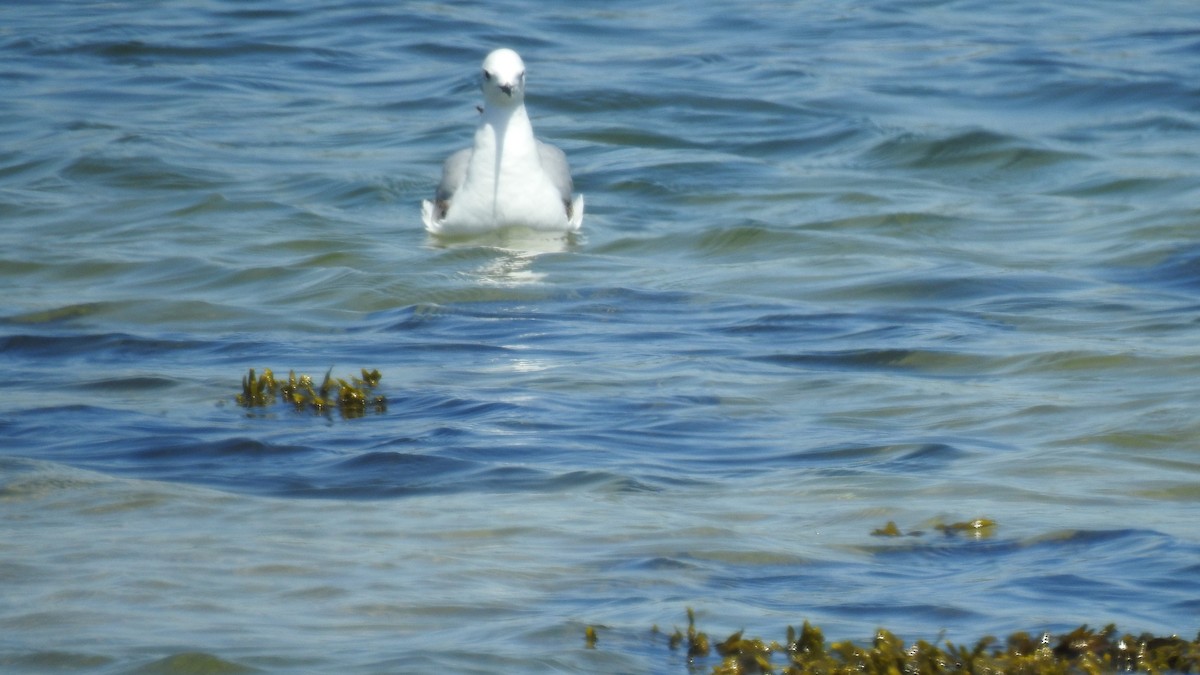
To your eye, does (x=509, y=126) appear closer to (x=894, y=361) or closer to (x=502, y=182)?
(x=502, y=182)

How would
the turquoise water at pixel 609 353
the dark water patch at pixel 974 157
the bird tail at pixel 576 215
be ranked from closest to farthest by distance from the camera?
the turquoise water at pixel 609 353, the bird tail at pixel 576 215, the dark water patch at pixel 974 157

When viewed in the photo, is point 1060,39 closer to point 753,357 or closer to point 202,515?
point 753,357

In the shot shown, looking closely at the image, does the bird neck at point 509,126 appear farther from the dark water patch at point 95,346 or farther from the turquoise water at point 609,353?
the dark water patch at point 95,346

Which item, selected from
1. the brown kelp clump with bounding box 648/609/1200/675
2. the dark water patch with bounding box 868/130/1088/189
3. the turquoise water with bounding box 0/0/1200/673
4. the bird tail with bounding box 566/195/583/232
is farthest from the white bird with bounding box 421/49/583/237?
the brown kelp clump with bounding box 648/609/1200/675

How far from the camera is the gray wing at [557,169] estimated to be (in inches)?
409

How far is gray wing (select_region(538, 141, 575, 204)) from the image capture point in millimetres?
10398

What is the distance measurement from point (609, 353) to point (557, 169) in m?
3.76

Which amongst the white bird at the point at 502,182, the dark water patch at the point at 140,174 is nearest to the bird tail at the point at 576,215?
the white bird at the point at 502,182

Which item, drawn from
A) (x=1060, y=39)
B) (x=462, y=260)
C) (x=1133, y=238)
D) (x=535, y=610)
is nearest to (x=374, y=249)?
(x=462, y=260)

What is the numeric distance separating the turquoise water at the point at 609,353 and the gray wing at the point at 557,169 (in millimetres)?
272

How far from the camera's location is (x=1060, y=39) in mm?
15703

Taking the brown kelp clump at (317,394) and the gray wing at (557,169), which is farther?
the gray wing at (557,169)

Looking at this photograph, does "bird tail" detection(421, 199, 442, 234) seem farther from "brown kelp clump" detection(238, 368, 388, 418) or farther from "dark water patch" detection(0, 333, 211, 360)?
"brown kelp clump" detection(238, 368, 388, 418)

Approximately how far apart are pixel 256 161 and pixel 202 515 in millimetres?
7713
